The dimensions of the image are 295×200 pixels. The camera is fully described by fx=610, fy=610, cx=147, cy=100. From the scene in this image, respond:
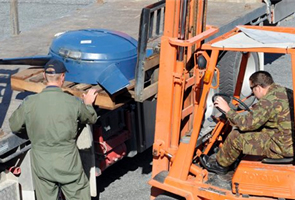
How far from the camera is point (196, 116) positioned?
5125mm

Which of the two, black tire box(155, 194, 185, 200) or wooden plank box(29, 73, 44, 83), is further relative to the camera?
wooden plank box(29, 73, 44, 83)

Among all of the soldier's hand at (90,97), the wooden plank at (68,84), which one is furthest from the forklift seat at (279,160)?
the wooden plank at (68,84)

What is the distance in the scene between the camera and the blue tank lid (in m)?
5.80

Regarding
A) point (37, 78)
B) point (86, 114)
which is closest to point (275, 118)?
point (86, 114)

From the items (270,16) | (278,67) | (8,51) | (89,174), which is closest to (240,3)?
(270,16)

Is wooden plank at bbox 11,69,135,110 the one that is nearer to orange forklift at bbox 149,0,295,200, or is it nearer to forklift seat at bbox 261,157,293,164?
orange forklift at bbox 149,0,295,200

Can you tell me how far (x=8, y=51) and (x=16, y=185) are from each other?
240 centimetres

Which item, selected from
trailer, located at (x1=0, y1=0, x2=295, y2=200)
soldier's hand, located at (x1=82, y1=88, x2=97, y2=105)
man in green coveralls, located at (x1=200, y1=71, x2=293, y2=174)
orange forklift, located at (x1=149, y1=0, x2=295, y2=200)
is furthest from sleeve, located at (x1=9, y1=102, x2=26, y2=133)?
man in green coveralls, located at (x1=200, y1=71, x2=293, y2=174)

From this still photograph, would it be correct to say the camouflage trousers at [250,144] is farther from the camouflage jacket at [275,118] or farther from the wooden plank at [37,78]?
the wooden plank at [37,78]

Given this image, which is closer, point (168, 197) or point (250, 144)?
point (250, 144)

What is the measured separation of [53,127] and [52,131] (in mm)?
33

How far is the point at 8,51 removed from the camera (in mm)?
7297

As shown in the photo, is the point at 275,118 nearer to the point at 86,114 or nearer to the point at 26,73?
the point at 86,114

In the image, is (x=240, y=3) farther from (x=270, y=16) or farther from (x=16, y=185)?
(x=16, y=185)
